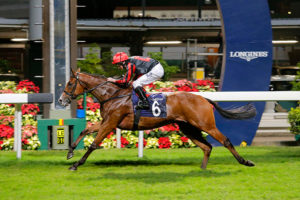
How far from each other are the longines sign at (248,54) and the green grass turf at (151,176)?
1876mm

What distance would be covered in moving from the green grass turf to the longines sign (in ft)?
6.15

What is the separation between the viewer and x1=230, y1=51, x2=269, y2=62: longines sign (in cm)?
871

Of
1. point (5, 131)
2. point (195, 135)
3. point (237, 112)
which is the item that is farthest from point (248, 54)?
point (5, 131)

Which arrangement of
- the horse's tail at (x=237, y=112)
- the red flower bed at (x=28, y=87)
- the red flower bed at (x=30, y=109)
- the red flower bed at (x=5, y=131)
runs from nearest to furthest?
the horse's tail at (x=237, y=112), the red flower bed at (x=5, y=131), the red flower bed at (x=30, y=109), the red flower bed at (x=28, y=87)

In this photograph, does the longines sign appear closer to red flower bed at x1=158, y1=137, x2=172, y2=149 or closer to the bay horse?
red flower bed at x1=158, y1=137, x2=172, y2=149

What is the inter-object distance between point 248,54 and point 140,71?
3.19m

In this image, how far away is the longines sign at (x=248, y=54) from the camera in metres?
8.71

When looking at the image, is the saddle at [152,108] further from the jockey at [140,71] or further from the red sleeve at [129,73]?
the red sleeve at [129,73]

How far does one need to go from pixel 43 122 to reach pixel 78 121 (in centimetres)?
54

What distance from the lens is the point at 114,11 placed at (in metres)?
16.7

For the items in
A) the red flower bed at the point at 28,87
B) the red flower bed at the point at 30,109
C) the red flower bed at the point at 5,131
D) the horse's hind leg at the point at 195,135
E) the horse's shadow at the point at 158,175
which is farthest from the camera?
the red flower bed at the point at 28,87

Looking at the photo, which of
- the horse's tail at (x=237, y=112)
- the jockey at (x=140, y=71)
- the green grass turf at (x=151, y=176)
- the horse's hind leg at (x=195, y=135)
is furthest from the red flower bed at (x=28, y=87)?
the horse's tail at (x=237, y=112)

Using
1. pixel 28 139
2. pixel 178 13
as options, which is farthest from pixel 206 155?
pixel 178 13

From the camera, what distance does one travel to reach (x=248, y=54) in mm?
8734
